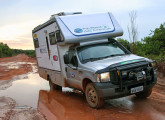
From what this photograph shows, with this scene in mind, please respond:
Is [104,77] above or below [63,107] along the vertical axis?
above

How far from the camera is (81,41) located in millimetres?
7996

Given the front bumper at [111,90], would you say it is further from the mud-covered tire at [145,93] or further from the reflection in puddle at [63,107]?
the mud-covered tire at [145,93]

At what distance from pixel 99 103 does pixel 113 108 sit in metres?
0.55

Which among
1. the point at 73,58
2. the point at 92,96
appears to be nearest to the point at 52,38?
the point at 73,58

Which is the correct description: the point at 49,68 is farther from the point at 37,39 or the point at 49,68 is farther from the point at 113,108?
the point at 113,108

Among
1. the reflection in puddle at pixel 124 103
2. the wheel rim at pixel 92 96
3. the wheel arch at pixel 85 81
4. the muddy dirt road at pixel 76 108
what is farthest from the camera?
the wheel arch at pixel 85 81

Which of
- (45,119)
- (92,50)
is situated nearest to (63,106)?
(45,119)

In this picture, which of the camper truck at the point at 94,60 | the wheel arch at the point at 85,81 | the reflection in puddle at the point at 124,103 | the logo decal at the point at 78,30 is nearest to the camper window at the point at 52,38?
the camper truck at the point at 94,60

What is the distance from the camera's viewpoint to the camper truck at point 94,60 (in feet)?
21.1

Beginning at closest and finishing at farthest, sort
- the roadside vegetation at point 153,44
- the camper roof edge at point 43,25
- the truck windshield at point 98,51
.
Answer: the truck windshield at point 98,51 → the camper roof edge at point 43,25 → the roadside vegetation at point 153,44

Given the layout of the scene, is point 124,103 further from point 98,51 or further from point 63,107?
point 63,107

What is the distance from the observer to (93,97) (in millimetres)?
6961

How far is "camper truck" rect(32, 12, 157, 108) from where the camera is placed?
253 inches

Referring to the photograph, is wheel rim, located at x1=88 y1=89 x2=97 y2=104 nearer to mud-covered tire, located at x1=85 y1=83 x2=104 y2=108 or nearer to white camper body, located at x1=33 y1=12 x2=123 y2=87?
mud-covered tire, located at x1=85 y1=83 x2=104 y2=108
